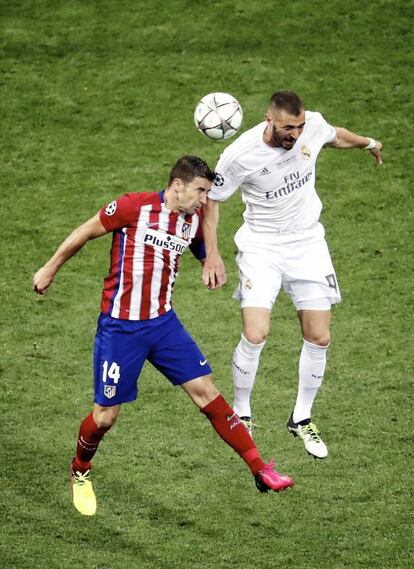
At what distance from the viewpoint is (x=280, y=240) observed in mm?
10547

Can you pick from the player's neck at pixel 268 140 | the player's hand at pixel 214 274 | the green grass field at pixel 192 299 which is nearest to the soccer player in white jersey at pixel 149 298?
the player's hand at pixel 214 274

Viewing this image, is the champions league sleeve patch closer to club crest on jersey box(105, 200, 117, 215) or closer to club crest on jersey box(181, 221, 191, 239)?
club crest on jersey box(181, 221, 191, 239)

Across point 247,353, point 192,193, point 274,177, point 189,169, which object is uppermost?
point 189,169

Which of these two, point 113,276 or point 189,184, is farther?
point 113,276

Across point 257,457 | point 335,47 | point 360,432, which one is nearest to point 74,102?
point 335,47

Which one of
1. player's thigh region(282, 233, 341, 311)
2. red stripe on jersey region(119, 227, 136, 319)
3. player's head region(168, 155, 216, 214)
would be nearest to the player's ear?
player's head region(168, 155, 216, 214)

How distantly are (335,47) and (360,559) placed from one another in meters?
9.14

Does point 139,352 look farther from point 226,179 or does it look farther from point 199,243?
point 226,179

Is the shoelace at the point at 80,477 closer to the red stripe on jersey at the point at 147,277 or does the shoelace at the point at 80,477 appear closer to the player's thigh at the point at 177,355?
the player's thigh at the point at 177,355

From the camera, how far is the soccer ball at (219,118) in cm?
1070

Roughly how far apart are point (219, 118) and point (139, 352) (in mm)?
2083

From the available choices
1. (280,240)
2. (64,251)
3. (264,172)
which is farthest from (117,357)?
(264,172)

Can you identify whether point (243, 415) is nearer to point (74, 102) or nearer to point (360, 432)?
point (360, 432)

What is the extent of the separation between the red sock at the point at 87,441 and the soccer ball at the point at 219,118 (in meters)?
2.44
